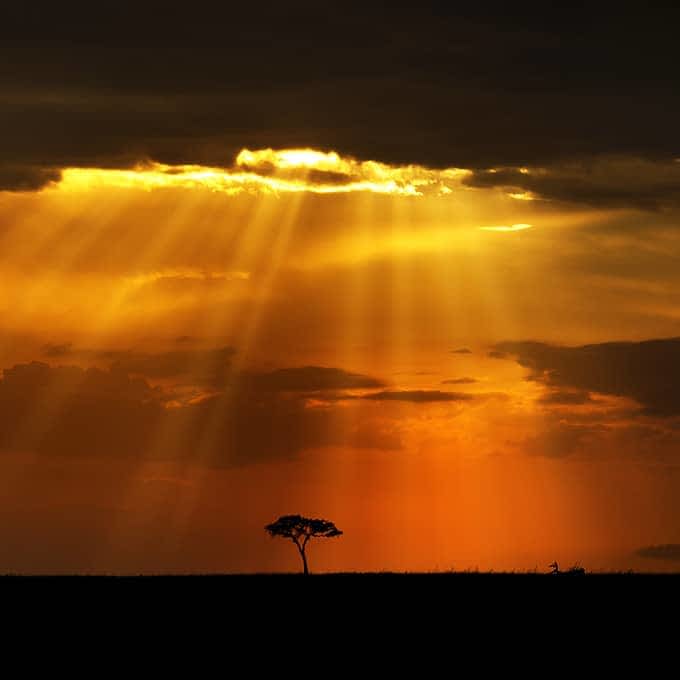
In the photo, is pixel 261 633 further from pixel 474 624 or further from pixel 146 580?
pixel 146 580

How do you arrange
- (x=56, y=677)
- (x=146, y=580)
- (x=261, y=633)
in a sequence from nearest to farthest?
1. (x=56, y=677)
2. (x=261, y=633)
3. (x=146, y=580)

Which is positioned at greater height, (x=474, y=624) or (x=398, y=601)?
(x=398, y=601)

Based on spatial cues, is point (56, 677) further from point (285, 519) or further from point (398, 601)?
point (285, 519)

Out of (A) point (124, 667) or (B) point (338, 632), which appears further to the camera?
(B) point (338, 632)

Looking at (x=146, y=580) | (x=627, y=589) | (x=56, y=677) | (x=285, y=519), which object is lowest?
(x=56, y=677)

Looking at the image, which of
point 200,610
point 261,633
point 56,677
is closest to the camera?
point 56,677

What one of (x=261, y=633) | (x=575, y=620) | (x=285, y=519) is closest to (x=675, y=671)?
(x=575, y=620)

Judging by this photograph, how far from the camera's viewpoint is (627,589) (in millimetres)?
77188

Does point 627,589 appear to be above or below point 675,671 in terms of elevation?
above

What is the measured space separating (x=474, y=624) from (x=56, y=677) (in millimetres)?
19059

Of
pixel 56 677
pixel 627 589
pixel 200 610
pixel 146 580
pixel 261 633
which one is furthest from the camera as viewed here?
pixel 146 580

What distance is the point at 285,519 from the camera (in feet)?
545

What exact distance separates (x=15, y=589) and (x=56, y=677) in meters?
28.0

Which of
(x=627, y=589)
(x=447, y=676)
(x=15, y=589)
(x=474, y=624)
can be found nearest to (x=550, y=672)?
(x=447, y=676)
